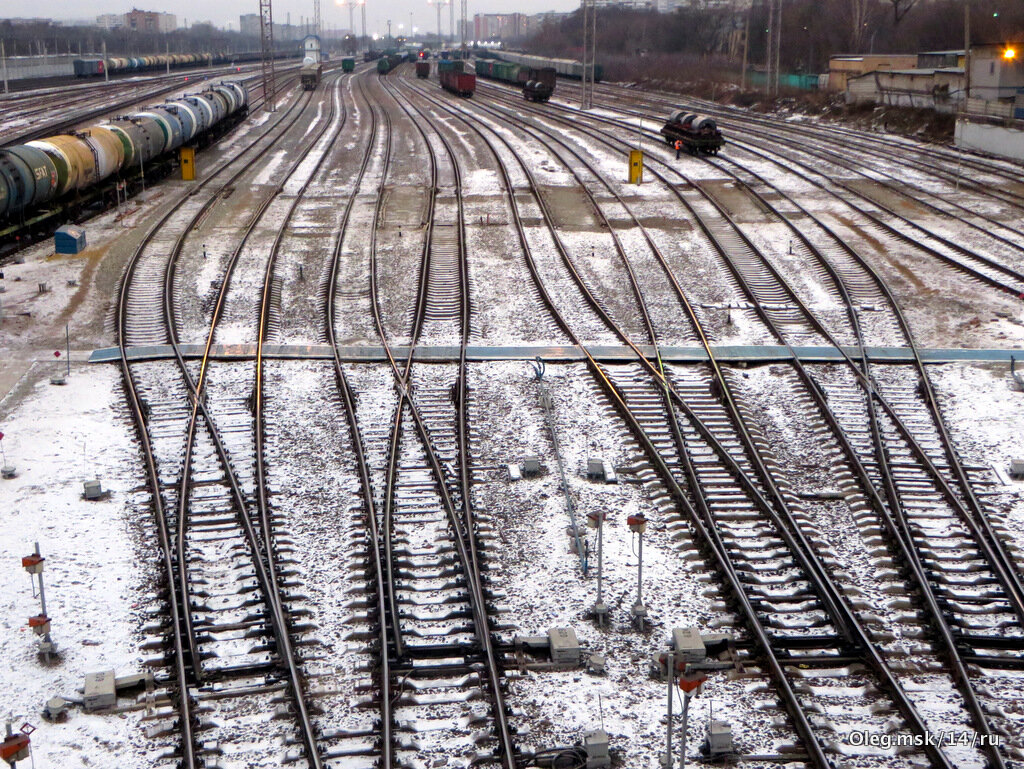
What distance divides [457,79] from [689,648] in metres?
64.3

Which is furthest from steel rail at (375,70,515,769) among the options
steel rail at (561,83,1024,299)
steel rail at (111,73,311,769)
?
steel rail at (561,83,1024,299)

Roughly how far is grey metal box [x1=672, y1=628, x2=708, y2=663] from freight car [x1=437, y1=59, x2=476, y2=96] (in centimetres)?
6193

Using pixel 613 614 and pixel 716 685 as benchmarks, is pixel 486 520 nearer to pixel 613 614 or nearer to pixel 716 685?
pixel 613 614

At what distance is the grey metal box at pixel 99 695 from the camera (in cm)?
789

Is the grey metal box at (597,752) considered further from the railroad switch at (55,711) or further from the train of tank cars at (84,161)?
the train of tank cars at (84,161)

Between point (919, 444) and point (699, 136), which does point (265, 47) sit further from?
point (919, 444)

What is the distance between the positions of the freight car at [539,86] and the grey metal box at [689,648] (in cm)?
5451

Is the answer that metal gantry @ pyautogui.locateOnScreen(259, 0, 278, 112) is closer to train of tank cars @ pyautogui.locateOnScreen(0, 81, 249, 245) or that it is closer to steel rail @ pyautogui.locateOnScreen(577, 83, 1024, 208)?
train of tank cars @ pyautogui.locateOnScreen(0, 81, 249, 245)

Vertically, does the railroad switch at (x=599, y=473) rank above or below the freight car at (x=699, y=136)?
below

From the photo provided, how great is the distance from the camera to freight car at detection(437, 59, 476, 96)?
67.2m

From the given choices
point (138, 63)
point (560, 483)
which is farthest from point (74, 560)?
point (138, 63)

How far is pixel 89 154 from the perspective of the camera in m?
24.8

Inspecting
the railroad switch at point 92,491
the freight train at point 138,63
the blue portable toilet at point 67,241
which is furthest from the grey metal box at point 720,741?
the freight train at point 138,63

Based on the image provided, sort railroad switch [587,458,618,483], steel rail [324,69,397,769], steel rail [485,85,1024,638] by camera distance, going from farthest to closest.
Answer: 1. railroad switch [587,458,618,483]
2. steel rail [485,85,1024,638]
3. steel rail [324,69,397,769]
